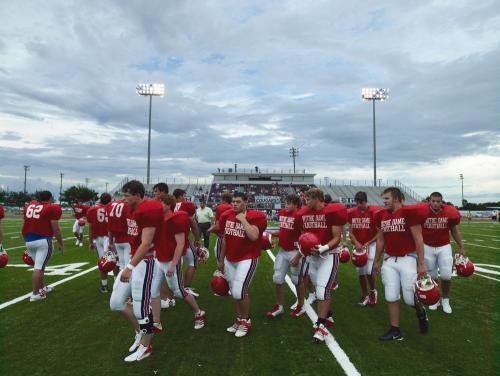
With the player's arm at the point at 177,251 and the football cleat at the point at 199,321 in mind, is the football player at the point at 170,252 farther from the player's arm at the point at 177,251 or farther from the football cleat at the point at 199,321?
the football cleat at the point at 199,321

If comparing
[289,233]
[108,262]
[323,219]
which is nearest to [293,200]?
[289,233]

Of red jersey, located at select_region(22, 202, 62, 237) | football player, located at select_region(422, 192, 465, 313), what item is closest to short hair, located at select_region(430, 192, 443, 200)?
football player, located at select_region(422, 192, 465, 313)

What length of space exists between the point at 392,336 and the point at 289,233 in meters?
1.85

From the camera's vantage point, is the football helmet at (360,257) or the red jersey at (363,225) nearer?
the football helmet at (360,257)

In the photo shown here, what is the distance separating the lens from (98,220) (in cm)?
687

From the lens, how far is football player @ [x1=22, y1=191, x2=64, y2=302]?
5926 millimetres

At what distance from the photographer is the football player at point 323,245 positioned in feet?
13.8

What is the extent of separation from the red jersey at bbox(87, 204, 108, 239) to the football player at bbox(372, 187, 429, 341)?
5.24m

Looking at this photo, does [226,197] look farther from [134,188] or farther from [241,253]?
[134,188]

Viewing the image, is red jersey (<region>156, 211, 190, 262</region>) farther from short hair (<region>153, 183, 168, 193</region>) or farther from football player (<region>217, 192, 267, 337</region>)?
short hair (<region>153, 183, 168, 193</region>)

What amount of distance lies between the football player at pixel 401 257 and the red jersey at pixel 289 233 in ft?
4.11

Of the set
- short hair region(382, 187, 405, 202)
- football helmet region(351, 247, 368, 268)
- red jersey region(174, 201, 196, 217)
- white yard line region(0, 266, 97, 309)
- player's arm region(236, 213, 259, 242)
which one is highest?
short hair region(382, 187, 405, 202)

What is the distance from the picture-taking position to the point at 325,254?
14.1ft

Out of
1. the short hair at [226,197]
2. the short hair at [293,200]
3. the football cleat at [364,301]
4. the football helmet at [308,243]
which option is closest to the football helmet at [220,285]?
the football helmet at [308,243]
